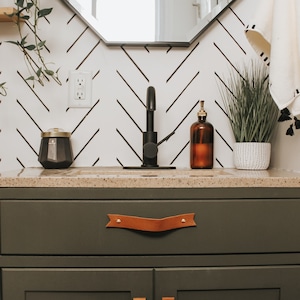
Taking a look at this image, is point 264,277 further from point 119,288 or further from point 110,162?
point 110,162

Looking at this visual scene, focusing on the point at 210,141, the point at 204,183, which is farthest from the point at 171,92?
the point at 204,183

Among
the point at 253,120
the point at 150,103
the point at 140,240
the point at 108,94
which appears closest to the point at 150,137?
the point at 150,103

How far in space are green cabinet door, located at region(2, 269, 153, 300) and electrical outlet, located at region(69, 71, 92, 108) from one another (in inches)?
27.7

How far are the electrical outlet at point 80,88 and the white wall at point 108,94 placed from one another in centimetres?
2

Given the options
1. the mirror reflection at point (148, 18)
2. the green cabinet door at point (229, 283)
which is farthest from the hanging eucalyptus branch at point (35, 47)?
the green cabinet door at point (229, 283)

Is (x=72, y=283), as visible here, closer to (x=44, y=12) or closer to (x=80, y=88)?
(x=80, y=88)

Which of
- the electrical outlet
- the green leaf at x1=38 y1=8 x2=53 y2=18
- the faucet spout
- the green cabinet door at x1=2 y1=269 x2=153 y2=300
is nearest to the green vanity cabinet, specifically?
the green cabinet door at x1=2 y1=269 x2=153 y2=300

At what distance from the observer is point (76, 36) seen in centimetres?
148

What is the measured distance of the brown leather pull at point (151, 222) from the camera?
3.14ft

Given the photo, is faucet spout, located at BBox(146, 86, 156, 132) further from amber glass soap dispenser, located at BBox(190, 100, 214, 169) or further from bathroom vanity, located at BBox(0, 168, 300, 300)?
bathroom vanity, located at BBox(0, 168, 300, 300)

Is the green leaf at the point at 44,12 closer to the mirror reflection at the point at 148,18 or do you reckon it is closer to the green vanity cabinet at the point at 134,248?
the mirror reflection at the point at 148,18

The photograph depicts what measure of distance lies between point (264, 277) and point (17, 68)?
1.14 metres

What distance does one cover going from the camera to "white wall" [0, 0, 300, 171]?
147cm

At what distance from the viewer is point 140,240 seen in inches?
38.3
